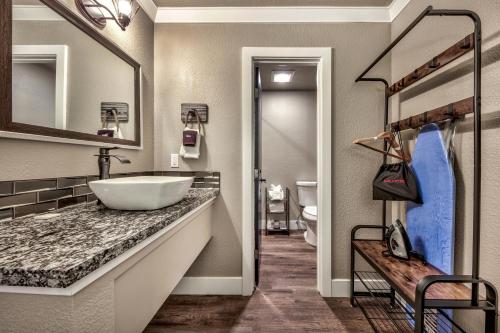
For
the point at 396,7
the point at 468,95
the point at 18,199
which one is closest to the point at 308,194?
the point at 396,7

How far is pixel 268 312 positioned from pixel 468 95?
1.80 m

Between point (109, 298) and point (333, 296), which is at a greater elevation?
point (109, 298)

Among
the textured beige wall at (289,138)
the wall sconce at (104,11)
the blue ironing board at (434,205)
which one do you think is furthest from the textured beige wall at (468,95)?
the textured beige wall at (289,138)

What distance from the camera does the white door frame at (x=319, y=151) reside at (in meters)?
1.94

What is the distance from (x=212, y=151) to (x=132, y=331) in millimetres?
1377

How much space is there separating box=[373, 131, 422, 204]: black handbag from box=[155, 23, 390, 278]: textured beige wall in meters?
0.41

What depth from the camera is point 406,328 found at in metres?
1.63

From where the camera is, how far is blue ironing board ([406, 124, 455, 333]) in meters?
1.20

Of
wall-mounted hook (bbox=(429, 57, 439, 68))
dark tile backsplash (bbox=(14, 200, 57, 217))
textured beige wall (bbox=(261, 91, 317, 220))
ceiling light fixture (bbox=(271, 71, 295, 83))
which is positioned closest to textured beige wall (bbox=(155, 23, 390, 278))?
wall-mounted hook (bbox=(429, 57, 439, 68))

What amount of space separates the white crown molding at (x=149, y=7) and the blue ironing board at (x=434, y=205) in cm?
210

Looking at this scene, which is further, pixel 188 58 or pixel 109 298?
Answer: pixel 188 58

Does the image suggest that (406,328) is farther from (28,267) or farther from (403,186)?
(28,267)

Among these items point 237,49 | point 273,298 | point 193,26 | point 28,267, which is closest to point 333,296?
point 273,298

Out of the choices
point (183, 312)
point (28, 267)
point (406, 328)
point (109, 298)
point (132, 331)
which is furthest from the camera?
point (183, 312)
